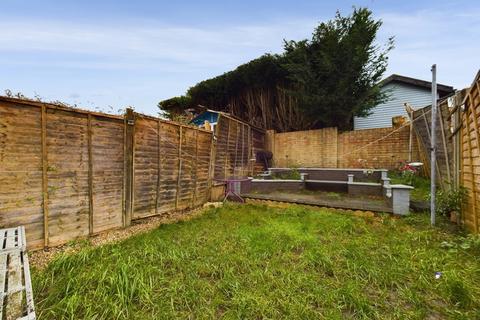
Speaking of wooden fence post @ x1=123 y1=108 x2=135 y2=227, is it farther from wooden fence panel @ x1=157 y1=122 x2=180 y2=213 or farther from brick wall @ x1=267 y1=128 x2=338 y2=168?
brick wall @ x1=267 y1=128 x2=338 y2=168

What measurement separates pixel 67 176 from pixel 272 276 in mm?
3706

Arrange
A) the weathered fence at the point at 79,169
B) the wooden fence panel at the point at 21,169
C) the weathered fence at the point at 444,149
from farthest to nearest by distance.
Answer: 1. the weathered fence at the point at 444,149
2. the weathered fence at the point at 79,169
3. the wooden fence panel at the point at 21,169

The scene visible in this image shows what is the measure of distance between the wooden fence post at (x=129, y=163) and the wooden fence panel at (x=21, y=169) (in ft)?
4.49

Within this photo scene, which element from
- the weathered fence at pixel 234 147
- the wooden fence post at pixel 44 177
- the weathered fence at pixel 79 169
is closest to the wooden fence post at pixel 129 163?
the weathered fence at pixel 79 169

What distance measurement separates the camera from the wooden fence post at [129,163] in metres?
4.36

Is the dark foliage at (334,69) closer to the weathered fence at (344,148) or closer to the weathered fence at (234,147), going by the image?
Result: the weathered fence at (344,148)

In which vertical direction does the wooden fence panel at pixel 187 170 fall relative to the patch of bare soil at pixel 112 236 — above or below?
above

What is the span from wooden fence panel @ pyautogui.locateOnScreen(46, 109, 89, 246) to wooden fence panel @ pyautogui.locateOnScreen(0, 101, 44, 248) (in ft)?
0.44

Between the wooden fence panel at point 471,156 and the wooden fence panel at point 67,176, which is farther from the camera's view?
the wooden fence panel at point 67,176

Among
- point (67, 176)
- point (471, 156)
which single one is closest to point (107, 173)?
point (67, 176)

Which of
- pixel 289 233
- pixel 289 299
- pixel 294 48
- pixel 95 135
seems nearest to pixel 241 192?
pixel 289 233

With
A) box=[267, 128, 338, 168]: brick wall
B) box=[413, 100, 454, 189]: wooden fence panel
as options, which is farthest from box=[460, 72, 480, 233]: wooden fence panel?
box=[267, 128, 338, 168]: brick wall

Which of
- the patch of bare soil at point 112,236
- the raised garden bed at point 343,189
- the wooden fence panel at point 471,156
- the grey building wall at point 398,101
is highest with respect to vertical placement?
the grey building wall at point 398,101

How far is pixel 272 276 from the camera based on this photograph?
2447 millimetres
